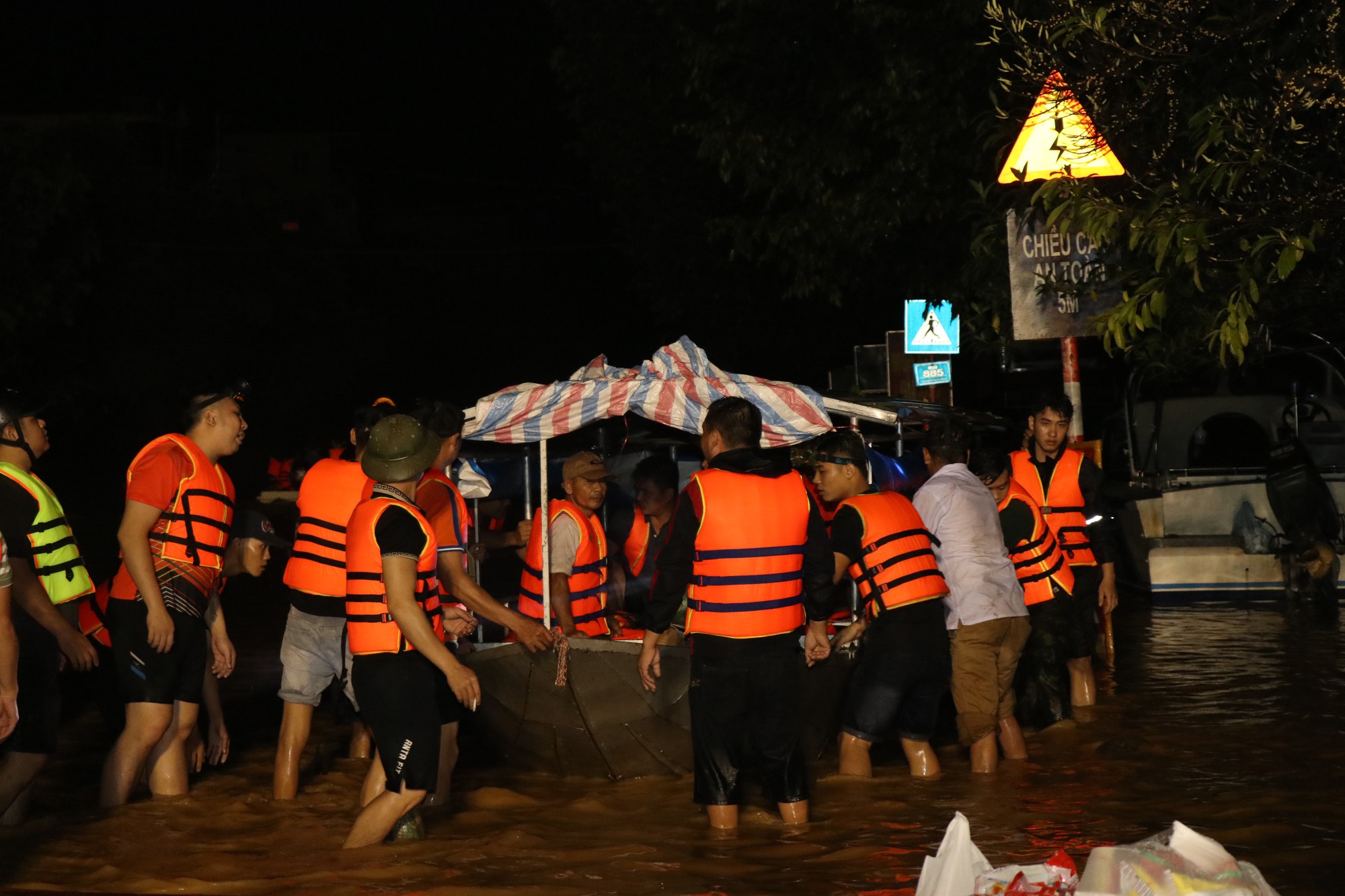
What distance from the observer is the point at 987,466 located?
29.5ft

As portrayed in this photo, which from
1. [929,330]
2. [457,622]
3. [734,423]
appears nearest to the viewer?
[734,423]

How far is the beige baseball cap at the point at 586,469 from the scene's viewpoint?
8477mm

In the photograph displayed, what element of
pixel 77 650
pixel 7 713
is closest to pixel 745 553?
pixel 77 650

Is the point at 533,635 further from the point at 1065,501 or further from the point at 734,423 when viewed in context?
the point at 1065,501

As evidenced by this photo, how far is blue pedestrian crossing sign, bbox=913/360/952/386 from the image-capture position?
14195 mm

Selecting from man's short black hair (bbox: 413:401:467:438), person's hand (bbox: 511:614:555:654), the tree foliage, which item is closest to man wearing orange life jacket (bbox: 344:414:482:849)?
person's hand (bbox: 511:614:555:654)

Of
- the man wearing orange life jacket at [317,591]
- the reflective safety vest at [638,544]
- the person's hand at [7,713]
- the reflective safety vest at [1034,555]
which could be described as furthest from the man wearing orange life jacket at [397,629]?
the reflective safety vest at [1034,555]

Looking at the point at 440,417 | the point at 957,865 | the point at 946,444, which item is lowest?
the point at 957,865

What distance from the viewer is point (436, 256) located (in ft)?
211

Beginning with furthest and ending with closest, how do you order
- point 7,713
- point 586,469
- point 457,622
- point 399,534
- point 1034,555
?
point 1034,555 → point 586,469 → point 457,622 → point 399,534 → point 7,713

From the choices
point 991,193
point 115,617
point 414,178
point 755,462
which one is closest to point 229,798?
point 115,617

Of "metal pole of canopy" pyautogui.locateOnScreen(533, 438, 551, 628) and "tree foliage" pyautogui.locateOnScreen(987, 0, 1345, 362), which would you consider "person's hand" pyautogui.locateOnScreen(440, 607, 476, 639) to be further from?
"tree foliage" pyautogui.locateOnScreen(987, 0, 1345, 362)

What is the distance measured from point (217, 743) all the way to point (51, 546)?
160 cm

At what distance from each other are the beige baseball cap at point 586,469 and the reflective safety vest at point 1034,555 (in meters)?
2.38
